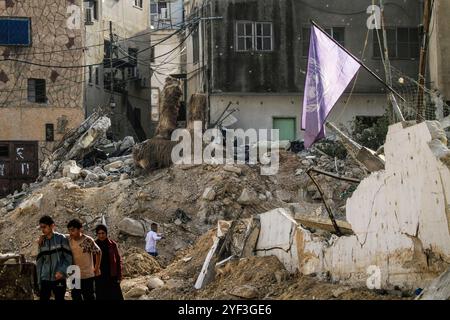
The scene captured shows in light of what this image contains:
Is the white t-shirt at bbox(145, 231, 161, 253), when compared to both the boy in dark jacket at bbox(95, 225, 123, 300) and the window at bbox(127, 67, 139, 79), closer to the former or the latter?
the boy in dark jacket at bbox(95, 225, 123, 300)

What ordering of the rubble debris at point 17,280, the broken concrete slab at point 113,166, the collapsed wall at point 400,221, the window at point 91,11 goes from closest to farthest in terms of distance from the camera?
1. the collapsed wall at point 400,221
2. the rubble debris at point 17,280
3. the broken concrete slab at point 113,166
4. the window at point 91,11

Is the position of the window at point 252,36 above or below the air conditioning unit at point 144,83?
above

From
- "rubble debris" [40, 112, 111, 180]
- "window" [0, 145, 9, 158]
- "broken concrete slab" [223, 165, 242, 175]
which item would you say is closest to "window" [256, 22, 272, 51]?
"rubble debris" [40, 112, 111, 180]

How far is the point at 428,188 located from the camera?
38.7 feet

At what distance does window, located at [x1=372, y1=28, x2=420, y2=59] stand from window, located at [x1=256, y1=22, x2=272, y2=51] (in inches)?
149

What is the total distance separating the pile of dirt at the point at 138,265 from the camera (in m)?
21.9

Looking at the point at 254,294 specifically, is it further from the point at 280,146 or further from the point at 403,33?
the point at 403,33

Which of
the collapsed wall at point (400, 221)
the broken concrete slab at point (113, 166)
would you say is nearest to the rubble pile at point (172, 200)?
the broken concrete slab at point (113, 166)

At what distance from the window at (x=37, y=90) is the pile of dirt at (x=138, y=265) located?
18945mm

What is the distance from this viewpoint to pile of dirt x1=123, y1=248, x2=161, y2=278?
861 inches

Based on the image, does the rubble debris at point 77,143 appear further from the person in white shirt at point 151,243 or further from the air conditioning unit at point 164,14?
the air conditioning unit at point 164,14

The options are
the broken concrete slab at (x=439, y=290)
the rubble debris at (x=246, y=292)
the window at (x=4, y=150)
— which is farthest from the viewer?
the window at (x=4, y=150)

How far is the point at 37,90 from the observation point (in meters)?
41.0

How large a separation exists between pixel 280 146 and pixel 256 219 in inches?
534
